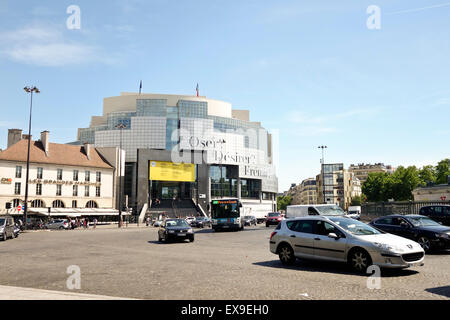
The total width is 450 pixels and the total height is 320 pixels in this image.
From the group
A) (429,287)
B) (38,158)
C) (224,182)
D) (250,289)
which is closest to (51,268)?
(250,289)

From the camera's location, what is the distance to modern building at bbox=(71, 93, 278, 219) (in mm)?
82750

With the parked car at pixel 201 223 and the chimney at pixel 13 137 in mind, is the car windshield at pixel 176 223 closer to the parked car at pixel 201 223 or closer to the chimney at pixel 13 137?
the parked car at pixel 201 223

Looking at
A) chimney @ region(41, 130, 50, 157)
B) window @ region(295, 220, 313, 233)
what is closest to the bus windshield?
window @ region(295, 220, 313, 233)

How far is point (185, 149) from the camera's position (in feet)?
307

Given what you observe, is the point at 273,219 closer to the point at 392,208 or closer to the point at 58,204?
the point at 392,208

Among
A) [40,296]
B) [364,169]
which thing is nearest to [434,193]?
[40,296]

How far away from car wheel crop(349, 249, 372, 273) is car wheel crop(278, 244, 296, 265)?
2.01 m

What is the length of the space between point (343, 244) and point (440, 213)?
13826 mm

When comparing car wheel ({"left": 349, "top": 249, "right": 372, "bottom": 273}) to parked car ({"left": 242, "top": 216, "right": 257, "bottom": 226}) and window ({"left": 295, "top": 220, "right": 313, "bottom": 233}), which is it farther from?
parked car ({"left": 242, "top": 216, "right": 257, "bottom": 226})

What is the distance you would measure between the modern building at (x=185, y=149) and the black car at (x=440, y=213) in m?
60.7

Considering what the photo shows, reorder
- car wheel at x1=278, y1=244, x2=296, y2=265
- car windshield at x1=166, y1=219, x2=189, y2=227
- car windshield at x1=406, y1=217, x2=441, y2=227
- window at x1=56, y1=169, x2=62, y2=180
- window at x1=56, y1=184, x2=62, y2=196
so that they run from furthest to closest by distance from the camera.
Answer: window at x1=56, y1=169, x2=62, y2=180 < window at x1=56, y1=184, x2=62, y2=196 < car windshield at x1=166, y1=219, x2=189, y2=227 < car windshield at x1=406, y1=217, x2=441, y2=227 < car wheel at x1=278, y1=244, x2=296, y2=265

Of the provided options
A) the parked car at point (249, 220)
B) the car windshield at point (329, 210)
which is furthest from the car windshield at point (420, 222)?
the parked car at point (249, 220)

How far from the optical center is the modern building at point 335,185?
398 feet
